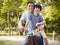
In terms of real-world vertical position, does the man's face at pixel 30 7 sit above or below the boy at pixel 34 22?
above

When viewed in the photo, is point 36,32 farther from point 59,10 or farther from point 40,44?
point 59,10

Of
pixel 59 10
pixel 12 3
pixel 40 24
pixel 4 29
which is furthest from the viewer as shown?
pixel 4 29

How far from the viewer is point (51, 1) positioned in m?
6.98

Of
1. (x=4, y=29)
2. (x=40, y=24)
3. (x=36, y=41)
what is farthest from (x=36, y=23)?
(x=4, y=29)

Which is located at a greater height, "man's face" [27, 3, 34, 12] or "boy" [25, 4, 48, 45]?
"man's face" [27, 3, 34, 12]

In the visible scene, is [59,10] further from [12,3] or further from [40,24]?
[40,24]

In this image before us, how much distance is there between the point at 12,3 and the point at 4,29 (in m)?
5.05

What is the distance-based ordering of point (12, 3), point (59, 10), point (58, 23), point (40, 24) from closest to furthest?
1. point (40, 24)
2. point (59, 10)
3. point (12, 3)
4. point (58, 23)

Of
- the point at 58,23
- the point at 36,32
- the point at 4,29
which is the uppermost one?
the point at 36,32

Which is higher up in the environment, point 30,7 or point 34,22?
point 30,7

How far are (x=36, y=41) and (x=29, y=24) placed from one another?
0.34 meters

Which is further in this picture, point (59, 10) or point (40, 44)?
point (59, 10)

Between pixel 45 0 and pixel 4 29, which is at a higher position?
pixel 45 0

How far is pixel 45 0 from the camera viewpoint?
707 centimetres
